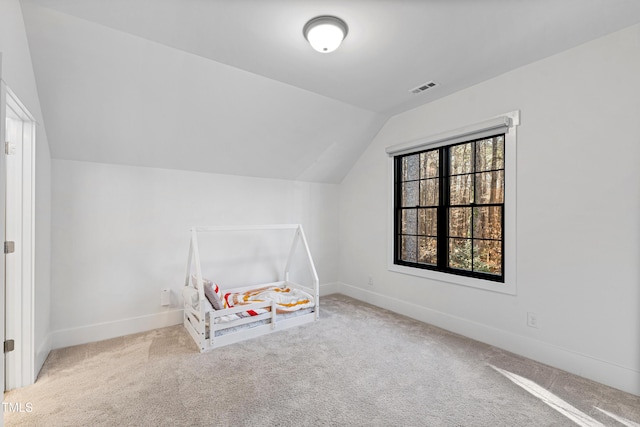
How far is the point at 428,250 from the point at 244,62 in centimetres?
275

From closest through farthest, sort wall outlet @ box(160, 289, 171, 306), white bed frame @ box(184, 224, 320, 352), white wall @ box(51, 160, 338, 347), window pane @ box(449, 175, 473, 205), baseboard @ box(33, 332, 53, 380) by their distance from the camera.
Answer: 1. baseboard @ box(33, 332, 53, 380)
2. white bed frame @ box(184, 224, 320, 352)
3. white wall @ box(51, 160, 338, 347)
4. window pane @ box(449, 175, 473, 205)
5. wall outlet @ box(160, 289, 171, 306)

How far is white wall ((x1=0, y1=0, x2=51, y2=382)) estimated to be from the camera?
1.72m

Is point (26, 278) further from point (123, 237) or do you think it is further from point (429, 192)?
point (429, 192)

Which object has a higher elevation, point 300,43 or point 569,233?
point 300,43

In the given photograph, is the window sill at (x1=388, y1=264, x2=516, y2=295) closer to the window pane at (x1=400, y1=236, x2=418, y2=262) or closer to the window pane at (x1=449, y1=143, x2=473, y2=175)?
the window pane at (x1=400, y1=236, x2=418, y2=262)

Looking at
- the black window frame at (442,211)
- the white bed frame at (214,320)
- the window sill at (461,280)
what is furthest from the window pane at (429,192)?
the white bed frame at (214,320)

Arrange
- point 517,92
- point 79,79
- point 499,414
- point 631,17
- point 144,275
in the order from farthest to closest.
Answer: point 144,275, point 517,92, point 79,79, point 631,17, point 499,414

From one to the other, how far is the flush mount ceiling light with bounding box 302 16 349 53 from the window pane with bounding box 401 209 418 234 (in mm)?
2251

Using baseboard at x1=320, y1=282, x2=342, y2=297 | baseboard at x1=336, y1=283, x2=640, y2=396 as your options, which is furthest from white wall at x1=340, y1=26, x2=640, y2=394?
baseboard at x1=320, y1=282, x2=342, y2=297

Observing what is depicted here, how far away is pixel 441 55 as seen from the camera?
7.91ft

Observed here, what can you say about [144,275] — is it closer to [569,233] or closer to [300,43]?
[300,43]

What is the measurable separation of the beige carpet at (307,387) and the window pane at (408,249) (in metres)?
1.01

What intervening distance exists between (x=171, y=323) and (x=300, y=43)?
3075 mm

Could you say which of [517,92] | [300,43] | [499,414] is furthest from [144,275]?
[517,92]
